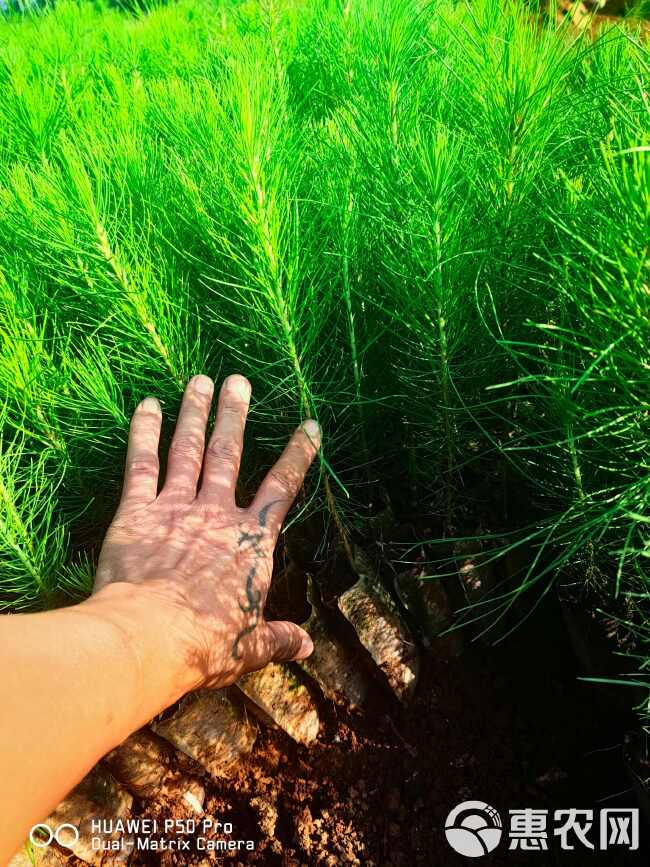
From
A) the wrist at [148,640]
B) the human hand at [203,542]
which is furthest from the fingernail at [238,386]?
the wrist at [148,640]

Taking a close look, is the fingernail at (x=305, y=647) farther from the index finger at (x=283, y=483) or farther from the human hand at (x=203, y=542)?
the index finger at (x=283, y=483)

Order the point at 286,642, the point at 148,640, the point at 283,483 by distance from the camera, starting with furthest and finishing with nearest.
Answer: the point at 283,483, the point at 286,642, the point at 148,640

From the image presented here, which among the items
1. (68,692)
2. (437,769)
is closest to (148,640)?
(68,692)

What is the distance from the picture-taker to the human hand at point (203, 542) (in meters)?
1.01

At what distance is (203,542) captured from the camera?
3.76ft

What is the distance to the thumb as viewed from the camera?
109 cm

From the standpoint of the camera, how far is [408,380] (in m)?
1.24

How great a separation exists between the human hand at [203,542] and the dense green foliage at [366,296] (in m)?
0.07

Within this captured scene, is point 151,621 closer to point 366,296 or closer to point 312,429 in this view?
point 312,429

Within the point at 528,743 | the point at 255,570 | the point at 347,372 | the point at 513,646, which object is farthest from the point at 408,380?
the point at 528,743

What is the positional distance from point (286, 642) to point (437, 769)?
0.39 m
